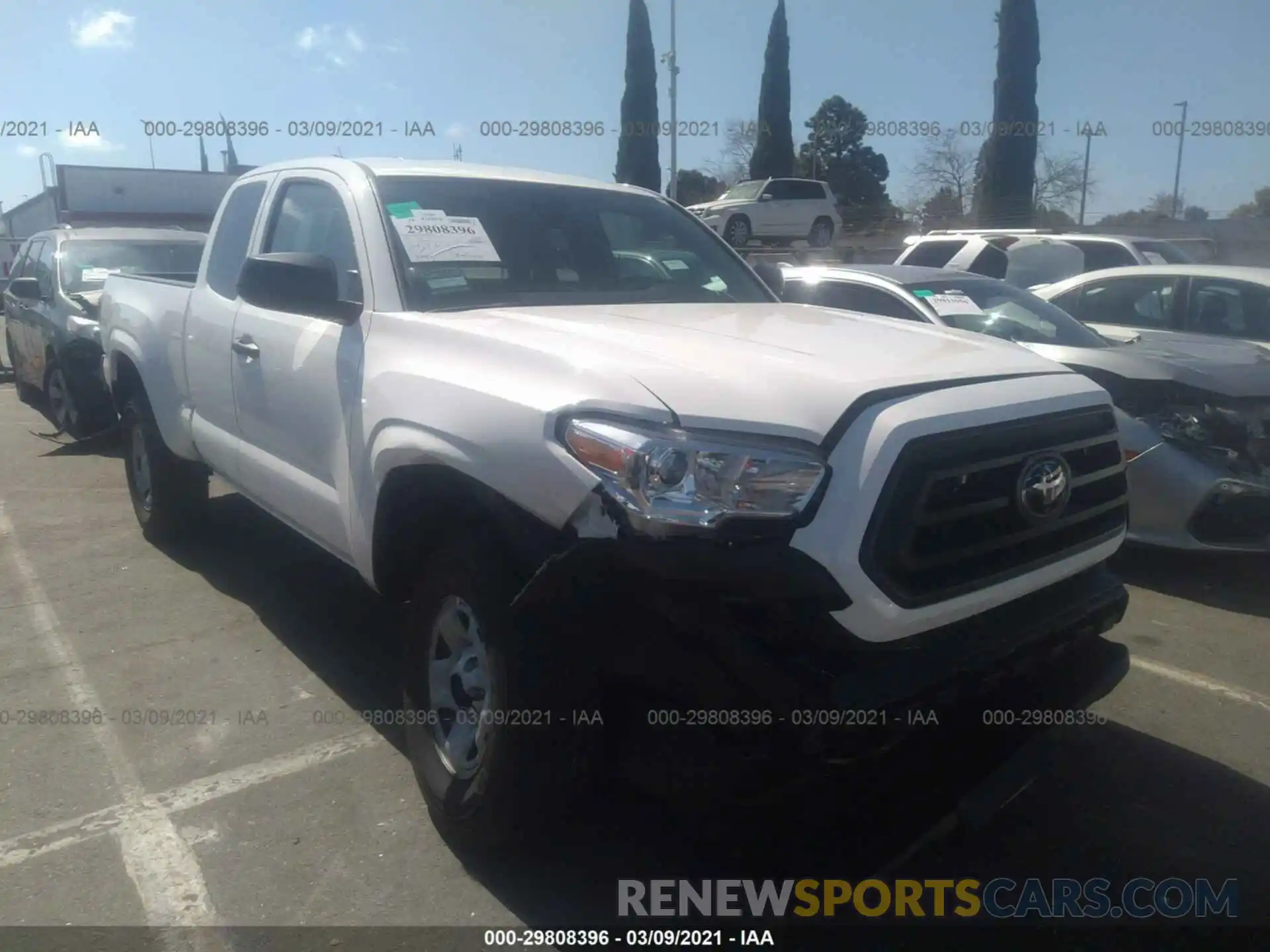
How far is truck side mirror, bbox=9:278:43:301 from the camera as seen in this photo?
8.77 metres

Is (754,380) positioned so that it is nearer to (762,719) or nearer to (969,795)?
(762,719)

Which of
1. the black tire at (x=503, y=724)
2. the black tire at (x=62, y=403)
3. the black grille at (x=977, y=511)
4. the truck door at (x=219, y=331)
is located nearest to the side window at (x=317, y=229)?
the truck door at (x=219, y=331)

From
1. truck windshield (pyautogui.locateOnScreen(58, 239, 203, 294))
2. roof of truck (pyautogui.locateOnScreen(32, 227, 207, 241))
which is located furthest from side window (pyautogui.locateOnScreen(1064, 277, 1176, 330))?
roof of truck (pyautogui.locateOnScreen(32, 227, 207, 241))

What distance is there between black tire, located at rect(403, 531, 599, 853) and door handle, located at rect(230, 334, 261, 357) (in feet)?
5.23

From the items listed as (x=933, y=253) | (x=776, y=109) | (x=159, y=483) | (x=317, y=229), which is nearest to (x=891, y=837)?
(x=317, y=229)

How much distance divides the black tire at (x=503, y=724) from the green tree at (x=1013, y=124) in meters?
24.8

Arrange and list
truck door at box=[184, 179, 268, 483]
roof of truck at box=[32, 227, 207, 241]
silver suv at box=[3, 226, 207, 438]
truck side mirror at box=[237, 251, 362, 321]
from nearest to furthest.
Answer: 1. truck side mirror at box=[237, 251, 362, 321]
2. truck door at box=[184, 179, 268, 483]
3. silver suv at box=[3, 226, 207, 438]
4. roof of truck at box=[32, 227, 207, 241]

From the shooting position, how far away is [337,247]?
3.85m

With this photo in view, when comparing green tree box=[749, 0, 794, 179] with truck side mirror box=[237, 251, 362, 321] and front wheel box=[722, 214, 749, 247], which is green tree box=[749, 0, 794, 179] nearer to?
front wheel box=[722, 214, 749, 247]

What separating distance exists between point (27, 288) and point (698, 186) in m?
40.5

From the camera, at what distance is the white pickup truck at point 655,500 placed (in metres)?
2.24

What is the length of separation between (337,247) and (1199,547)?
14.1 ft

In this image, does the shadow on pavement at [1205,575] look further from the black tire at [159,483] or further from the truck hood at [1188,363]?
the black tire at [159,483]

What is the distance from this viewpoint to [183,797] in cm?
332
